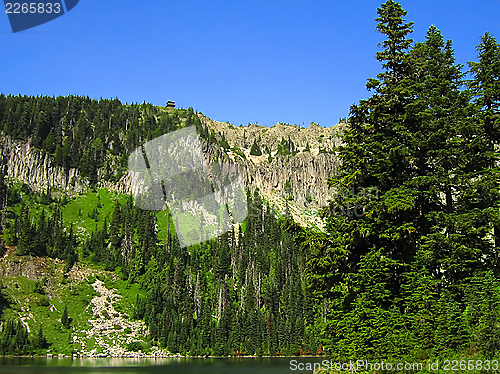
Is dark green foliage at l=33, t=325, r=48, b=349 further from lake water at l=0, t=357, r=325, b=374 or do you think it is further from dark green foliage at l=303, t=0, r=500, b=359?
dark green foliage at l=303, t=0, r=500, b=359

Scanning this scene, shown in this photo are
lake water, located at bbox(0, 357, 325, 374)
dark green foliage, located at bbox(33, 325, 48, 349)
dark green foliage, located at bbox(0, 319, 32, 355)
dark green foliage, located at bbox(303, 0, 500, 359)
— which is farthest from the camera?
dark green foliage, located at bbox(33, 325, 48, 349)

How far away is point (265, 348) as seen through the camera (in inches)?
5079

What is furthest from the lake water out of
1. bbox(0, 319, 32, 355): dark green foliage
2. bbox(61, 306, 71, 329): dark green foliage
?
bbox(61, 306, 71, 329): dark green foliage

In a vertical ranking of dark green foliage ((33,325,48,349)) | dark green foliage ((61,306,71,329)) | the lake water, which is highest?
dark green foliage ((61,306,71,329))

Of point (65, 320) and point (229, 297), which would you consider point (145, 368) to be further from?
point (229, 297)

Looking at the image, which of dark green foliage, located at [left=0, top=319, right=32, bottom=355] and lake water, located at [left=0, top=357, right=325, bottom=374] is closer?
lake water, located at [left=0, top=357, right=325, bottom=374]

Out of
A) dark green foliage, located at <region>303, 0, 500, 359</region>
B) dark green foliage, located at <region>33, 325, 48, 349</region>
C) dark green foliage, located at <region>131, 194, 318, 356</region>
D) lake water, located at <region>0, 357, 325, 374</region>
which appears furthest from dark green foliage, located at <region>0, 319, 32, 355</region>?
dark green foliage, located at <region>303, 0, 500, 359</region>

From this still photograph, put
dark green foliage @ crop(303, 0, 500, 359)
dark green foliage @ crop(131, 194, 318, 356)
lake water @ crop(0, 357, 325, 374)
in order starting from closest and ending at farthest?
1. dark green foliage @ crop(303, 0, 500, 359)
2. lake water @ crop(0, 357, 325, 374)
3. dark green foliage @ crop(131, 194, 318, 356)

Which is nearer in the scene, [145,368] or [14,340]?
[145,368]

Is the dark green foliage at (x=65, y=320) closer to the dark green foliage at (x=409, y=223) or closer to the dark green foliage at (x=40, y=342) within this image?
the dark green foliage at (x=40, y=342)

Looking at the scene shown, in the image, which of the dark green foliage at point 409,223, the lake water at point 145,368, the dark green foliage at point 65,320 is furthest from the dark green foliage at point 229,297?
the dark green foliage at point 409,223

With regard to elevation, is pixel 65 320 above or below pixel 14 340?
above

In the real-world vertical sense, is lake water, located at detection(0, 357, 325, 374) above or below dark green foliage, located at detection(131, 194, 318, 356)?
below

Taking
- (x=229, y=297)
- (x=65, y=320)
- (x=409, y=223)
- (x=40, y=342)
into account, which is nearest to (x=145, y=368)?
(x=40, y=342)
